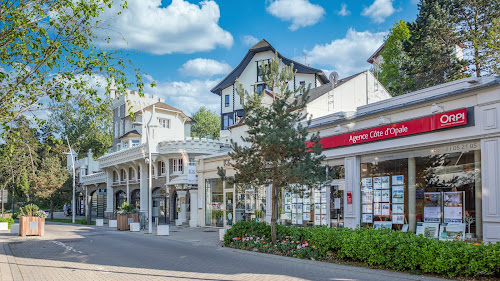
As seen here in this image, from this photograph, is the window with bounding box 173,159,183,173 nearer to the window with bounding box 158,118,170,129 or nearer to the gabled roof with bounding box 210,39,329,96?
the window with bounding box 158,118,170,129

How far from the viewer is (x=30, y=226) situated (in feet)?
77.7

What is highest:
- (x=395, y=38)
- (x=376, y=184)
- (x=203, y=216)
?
(x=395, y=38)

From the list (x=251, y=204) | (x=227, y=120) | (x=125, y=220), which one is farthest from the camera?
(x=227, y=120)

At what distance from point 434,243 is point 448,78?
2142 centimetres

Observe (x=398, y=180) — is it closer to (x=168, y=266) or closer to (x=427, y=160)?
(x=427, y=160)

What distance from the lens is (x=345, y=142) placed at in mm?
18188

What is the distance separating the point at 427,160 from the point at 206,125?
194 ft

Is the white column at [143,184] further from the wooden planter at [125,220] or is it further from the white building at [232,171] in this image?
the white building at [232,171]

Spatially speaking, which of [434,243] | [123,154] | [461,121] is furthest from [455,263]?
[123,154]

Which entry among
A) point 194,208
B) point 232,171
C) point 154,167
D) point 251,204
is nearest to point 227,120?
point 154,167

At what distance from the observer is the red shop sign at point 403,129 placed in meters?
13.9

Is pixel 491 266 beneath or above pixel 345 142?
beneath

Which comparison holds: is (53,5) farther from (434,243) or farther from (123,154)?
(123,154)

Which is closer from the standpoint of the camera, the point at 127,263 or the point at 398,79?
the point at 127,263
